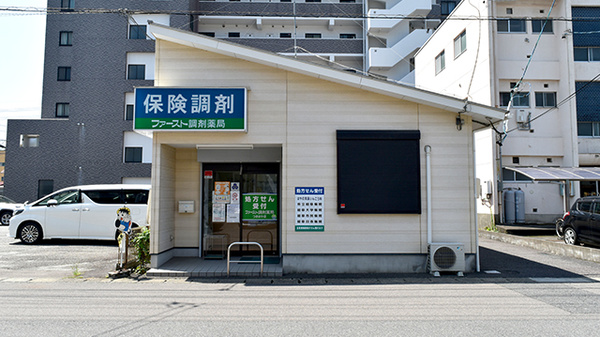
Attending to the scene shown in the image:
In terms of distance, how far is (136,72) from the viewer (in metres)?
26.6

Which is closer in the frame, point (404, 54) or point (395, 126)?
point (395, 126)

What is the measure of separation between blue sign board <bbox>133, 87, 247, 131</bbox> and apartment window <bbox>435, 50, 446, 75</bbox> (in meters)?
17.2

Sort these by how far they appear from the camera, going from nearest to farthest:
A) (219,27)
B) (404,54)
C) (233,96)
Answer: (233,96), (404,54), (219,27)

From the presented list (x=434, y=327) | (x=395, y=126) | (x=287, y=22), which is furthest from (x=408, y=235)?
(x=287, y=22)

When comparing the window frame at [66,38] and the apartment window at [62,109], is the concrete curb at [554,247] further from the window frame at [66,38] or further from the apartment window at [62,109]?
the window frame at [66,38]

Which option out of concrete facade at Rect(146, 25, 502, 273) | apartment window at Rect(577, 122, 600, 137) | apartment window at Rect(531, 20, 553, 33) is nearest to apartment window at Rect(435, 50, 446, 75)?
apartment window at Rect(531, 20, 553, 33)

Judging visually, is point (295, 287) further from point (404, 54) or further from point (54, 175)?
point (404, 54)

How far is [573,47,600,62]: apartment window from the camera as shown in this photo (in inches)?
692

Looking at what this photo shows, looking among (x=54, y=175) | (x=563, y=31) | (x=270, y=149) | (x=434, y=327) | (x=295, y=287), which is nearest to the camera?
(x=434, y=327)

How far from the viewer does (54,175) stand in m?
25.5

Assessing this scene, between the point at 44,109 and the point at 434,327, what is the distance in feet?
98.4

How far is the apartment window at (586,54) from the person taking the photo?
1758 cm

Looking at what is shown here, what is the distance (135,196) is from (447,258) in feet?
32.9

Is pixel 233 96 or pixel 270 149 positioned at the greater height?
pixel 233 96
